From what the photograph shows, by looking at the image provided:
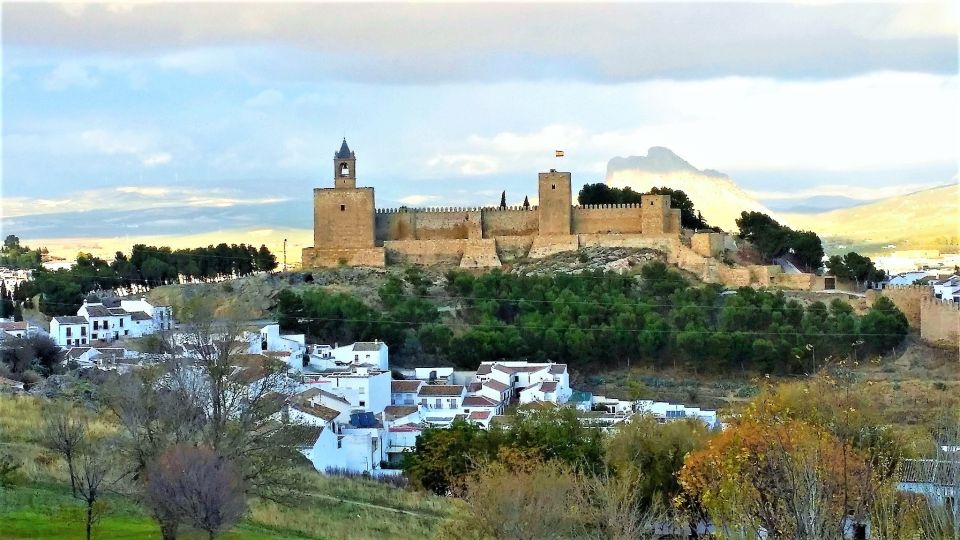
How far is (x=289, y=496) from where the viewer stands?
18250 mm

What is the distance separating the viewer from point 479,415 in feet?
97.7

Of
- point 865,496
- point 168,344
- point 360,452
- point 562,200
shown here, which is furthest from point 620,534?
point 562,200

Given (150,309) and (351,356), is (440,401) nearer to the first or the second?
(351,356)

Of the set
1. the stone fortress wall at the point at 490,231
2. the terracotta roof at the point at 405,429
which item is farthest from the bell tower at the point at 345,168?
the terracotta roof at the point at 405,429

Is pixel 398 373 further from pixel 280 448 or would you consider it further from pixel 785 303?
pixel 280 448

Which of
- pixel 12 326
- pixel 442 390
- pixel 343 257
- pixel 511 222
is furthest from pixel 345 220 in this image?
pixel 442 390

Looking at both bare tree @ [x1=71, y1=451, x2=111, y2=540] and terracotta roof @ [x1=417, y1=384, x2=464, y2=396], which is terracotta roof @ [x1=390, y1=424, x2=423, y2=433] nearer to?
terracotta roof @ [x1=417, y1=384, x2=464, y2=396]

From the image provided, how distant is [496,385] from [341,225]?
46.7 ft

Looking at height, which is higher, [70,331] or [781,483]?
[70,331]

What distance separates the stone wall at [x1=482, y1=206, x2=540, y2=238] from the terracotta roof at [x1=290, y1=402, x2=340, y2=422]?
18.3m

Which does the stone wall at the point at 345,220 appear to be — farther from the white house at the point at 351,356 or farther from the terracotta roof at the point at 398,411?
the terracotta roof at the point at 398,411

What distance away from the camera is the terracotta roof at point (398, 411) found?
98.1 ft

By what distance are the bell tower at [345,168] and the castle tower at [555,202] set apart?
5943 millimetres

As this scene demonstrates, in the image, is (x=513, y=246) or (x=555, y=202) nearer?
(x=555, y=202)
